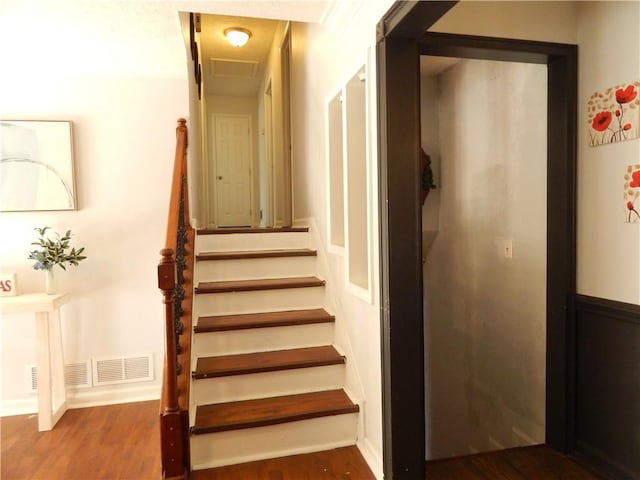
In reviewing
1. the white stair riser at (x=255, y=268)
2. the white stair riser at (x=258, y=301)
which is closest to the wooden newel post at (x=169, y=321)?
the white stair riser at (x=258, y=301)

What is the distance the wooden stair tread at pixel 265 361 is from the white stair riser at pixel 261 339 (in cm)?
4

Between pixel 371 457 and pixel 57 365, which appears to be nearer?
pixel 371 457

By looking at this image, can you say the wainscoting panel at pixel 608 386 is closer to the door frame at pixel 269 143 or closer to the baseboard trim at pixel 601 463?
the baseboard trim at pixel 601 463

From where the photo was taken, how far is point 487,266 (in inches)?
104

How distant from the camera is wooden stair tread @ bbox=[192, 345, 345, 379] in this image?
2.24m

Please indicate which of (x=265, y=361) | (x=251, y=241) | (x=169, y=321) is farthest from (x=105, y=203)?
(x=265, y=361)

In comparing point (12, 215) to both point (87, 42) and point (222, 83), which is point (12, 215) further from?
point (222, 83)

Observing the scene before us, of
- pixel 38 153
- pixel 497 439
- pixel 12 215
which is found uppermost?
pixel 38 153

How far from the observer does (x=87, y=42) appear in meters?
2.44

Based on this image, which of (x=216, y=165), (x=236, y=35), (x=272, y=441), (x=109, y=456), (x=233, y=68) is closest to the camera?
(x=272, y=441)

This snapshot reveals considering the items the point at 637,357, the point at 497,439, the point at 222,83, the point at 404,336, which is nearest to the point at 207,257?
the point at 404,336

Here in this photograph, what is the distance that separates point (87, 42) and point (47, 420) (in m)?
2.35

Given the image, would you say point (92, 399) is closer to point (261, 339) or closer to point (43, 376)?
point (43, 376)

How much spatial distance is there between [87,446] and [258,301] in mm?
1275
